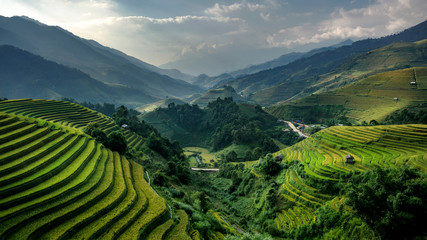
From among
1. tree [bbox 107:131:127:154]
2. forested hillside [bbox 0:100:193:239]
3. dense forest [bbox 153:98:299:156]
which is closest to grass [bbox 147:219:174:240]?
forested hillside [bbox 0:100:193:239]

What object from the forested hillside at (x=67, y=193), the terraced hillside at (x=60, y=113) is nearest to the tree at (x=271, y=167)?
the forested hillside at (x=67, y=193)

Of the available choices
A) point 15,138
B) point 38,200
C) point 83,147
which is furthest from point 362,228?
point 15,138

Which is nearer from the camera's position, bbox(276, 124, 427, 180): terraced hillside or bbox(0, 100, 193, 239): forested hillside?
bbox(0, 100, 193, 239): forested hillside

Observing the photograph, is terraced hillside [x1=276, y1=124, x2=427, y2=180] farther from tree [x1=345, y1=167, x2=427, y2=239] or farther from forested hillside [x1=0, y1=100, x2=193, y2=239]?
forested hillside [x1=0, y1=100, x2=193, y2=239]

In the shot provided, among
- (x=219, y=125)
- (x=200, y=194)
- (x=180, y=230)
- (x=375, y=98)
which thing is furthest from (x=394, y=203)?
(x=375, y=98)

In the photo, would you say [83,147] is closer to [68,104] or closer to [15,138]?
[15,138]
